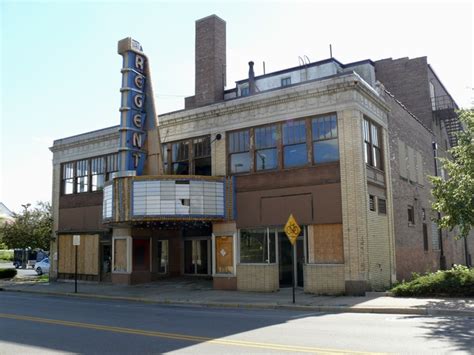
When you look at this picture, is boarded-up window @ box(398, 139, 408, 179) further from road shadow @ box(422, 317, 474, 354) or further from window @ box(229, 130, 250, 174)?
road shadow @ box(422, 317, 474, 354)

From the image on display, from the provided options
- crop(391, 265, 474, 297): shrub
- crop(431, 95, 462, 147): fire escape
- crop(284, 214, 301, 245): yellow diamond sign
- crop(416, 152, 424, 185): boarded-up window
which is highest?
crop(431, 95, 462, 147): fire escape

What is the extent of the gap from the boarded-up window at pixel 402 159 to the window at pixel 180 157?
11.1m

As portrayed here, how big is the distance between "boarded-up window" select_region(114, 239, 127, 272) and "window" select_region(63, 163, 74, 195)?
666cm

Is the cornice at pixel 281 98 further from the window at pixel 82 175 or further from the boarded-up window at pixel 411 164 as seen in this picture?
the window at pixel 82 175

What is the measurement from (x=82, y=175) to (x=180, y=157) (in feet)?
29.3

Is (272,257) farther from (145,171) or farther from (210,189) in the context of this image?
(145,171)

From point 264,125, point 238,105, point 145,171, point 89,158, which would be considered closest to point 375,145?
point 264,125

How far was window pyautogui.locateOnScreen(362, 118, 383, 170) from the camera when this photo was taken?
70.3 feet

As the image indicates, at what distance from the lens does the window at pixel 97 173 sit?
3012 cm

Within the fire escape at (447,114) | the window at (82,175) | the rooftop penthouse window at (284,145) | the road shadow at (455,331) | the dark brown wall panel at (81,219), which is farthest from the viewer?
the fire escape at (447,114)

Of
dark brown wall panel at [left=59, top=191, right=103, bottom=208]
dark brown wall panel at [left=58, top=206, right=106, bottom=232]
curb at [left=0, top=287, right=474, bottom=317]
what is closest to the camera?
curb at [left=0, top=287, right=474, bottom=317]

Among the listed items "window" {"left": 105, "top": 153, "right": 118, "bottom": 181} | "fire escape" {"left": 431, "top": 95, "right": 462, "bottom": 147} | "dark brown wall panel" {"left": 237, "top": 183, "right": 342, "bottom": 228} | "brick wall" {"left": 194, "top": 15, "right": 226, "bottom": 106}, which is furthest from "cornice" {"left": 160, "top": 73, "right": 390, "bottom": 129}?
"fire escape" {"left": 431, "top": 95, "right": 462, "bottom": 147}

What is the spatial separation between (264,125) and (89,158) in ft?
44.3

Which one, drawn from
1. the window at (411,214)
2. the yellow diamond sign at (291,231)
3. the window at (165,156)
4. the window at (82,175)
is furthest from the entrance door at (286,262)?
the window at (82,175)
